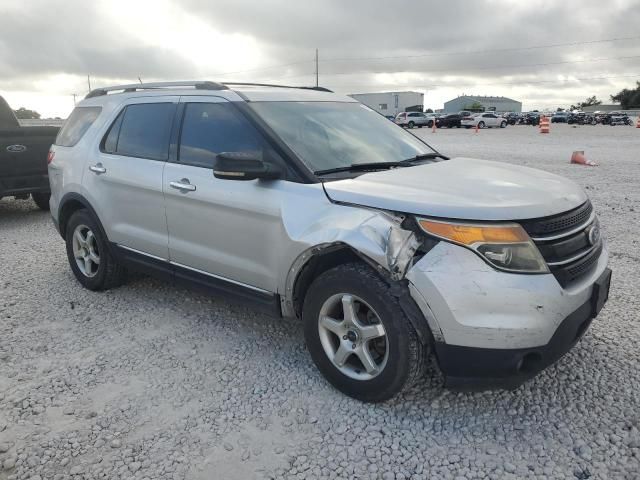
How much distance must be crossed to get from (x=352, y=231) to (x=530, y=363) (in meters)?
1.13

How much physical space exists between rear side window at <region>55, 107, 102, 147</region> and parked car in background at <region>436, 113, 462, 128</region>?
4808 centimetres

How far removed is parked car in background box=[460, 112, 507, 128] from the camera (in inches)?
1892

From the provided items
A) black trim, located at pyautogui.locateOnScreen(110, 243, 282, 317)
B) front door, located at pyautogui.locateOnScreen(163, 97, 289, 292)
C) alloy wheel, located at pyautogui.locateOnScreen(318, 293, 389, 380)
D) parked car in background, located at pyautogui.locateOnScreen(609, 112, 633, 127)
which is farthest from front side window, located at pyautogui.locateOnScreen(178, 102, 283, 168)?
parked car in background, located at pyautogui.locateOnScreen(609, 112, 633, 127)

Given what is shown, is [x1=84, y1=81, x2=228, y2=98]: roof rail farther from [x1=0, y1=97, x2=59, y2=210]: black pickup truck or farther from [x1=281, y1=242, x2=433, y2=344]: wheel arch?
[x1=0, y1=97, x2=59, y2=210]: black pickup truck

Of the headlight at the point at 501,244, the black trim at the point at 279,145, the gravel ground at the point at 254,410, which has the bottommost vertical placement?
the gravel ground at the point at 254,410

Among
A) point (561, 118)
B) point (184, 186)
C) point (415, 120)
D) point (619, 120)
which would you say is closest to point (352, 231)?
point (184, 186)

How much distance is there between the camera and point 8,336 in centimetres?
412

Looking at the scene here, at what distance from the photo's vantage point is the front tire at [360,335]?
2832 millimetres

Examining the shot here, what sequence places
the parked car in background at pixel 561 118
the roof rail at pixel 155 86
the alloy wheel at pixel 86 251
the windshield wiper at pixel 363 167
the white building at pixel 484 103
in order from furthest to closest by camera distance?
the white building at pixel 484 103 → the parked car in background at pixel 561 118 → the alloy wheel at pixel 86 251 → the roof rail at pixel 155 86 → the windshield wiper at pixel 363 167

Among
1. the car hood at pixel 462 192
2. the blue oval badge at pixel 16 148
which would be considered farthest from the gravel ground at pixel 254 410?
the blue oval badge at pixel 16 148

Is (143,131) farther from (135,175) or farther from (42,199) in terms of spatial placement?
(42,199)

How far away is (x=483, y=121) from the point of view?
48.1 meters

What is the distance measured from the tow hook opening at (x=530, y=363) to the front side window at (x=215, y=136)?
1.79 metres

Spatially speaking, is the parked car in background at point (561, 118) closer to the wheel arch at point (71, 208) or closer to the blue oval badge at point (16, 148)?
the blue oval badge at point (16, 148)
